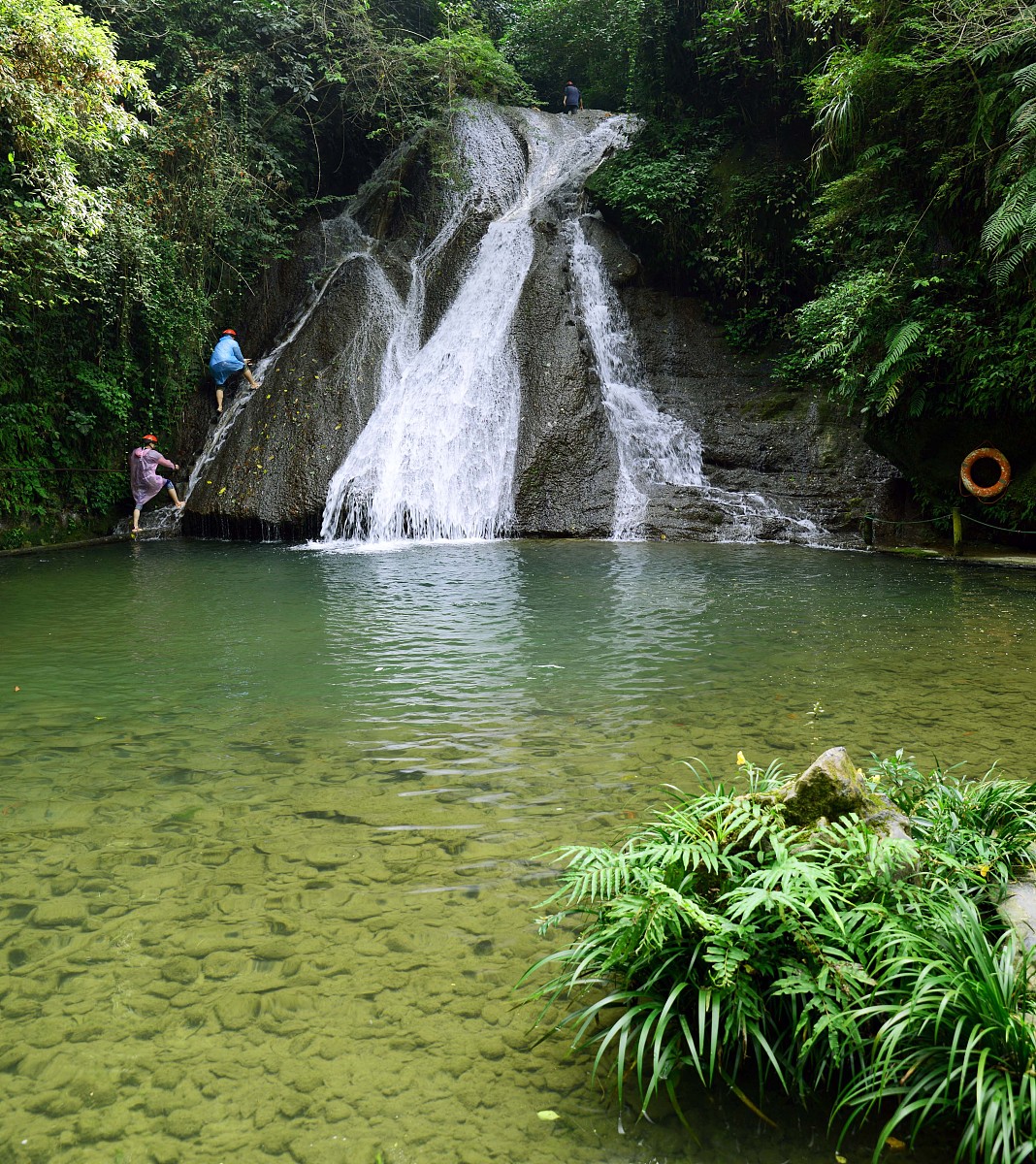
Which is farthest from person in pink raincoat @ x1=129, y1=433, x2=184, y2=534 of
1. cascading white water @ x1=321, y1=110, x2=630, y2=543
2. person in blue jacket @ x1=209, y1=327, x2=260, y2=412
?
cascading white water @ x1=321, y1=110, x2=630, y2=543

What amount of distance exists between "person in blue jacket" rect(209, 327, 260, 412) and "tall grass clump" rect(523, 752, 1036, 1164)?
1670 cm

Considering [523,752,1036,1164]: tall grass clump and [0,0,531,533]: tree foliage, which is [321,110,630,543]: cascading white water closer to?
[0,0,531,533]: tree foliage

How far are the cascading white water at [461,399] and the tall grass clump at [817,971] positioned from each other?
11.7 metres

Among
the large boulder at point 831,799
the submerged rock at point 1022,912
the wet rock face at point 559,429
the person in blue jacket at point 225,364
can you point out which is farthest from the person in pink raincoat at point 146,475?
the submerged rock at point 1022,912

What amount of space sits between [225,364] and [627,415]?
8464mm

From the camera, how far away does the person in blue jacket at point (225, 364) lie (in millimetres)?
17109

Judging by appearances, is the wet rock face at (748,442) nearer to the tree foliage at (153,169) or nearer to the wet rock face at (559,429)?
the wet rock face at (559,429)

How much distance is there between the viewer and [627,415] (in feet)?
50.6

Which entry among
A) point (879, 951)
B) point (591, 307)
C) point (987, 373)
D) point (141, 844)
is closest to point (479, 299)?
point (591, 307)

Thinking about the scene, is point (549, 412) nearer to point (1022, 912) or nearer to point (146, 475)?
point (146, 475)

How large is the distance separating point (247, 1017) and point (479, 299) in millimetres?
16560

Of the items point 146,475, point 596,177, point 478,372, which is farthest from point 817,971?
point 596,177

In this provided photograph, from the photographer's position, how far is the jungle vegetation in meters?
10.4

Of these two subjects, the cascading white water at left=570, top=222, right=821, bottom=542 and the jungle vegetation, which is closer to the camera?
the jungle vegetation
